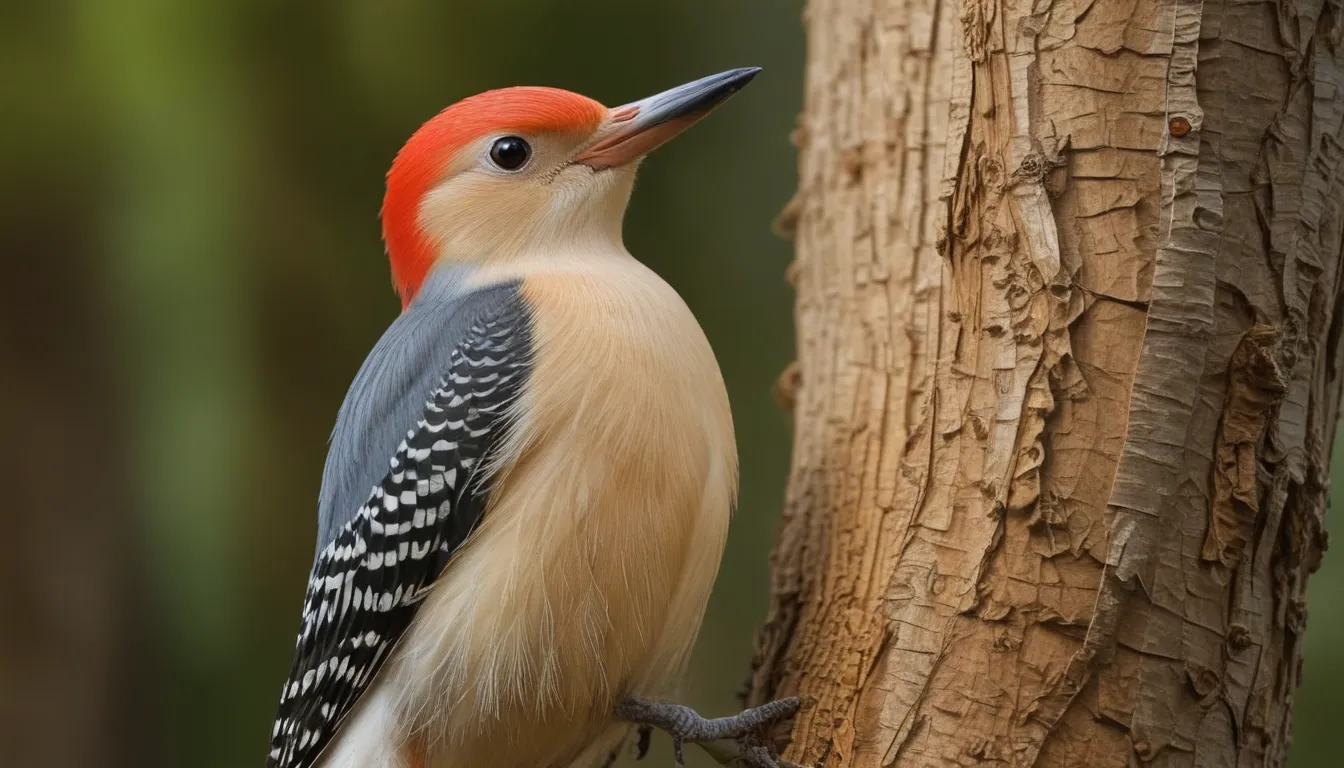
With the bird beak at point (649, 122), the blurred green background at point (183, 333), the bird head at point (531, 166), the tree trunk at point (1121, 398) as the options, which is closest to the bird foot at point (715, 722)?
the tree trunk at point (1121, 398)

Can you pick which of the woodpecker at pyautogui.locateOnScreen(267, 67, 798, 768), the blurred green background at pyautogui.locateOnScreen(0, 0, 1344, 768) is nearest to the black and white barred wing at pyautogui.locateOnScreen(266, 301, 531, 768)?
the woodpecker at pyautogui.locateOnScreen(267, 67, 798, 768)

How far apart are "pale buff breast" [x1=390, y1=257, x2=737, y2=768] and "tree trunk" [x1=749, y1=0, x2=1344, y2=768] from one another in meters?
0.51

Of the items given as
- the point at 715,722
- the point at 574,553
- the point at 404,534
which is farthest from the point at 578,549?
the point at 715,722

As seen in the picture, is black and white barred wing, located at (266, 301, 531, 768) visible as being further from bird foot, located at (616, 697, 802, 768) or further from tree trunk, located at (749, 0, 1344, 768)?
tree trunk, located at (749, 0, 1344, 768)

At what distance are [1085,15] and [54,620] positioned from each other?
325cm

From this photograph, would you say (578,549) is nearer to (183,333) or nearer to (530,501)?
(530,501)

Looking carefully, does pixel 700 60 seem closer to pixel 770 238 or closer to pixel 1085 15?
pixel 770 238

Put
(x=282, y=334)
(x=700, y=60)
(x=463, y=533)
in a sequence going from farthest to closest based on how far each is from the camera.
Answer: (x=700, y=60)
(x=282, y=334)
(x=463, y=533)

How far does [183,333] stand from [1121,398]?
2.83 metres

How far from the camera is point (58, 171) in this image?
141 inches

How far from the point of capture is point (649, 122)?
9.86 feet

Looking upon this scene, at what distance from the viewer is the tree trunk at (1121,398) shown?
7.17 ft

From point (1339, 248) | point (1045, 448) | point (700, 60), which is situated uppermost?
point (700, 60)

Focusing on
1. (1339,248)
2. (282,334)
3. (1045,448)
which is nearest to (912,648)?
(1045,448)
